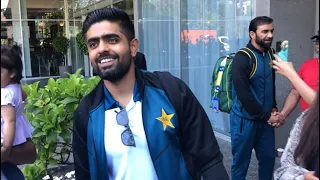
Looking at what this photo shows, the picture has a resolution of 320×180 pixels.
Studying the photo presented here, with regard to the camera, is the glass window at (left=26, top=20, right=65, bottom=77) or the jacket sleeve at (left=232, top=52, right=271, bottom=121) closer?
the jacket sleeve at (left=232, top=52, right=271, bottom=121)

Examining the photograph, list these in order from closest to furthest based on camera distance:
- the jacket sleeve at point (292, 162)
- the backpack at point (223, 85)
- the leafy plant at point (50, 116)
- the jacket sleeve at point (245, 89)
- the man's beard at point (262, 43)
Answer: the jacket sleeve at point (292, 162) → the leafy plant at point (50, 116) → the jacket sleeve at point (245, 89) → the man's beard at point (262, 43) → the backpack at point (223, 85)

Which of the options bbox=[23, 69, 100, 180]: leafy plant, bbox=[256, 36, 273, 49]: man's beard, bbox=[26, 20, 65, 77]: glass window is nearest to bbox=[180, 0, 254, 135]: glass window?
bbox=[256, 36, 273, 49]: man's beard

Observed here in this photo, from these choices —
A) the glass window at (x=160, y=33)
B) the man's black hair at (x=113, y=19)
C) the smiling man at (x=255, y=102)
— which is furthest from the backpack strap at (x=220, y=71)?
the glass window at (x=160, y=33)

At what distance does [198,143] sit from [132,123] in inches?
13.3

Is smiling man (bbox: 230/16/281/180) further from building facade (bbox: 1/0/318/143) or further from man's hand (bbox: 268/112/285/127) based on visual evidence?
building facade (bbox: 1/0/318/143)

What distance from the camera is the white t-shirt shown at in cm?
178

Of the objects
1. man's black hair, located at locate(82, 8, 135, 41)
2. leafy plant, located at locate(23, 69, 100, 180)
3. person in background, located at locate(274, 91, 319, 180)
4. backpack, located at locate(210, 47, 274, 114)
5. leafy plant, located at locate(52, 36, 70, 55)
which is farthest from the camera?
leafy plant, located at locate(52, 36, 70, 55)

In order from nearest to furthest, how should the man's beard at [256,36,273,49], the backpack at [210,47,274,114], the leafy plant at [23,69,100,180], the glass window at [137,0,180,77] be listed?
1. the leafy plant at [23,69,100,180]
2. the man's beard at [256,36,273,49]
3. the backpack at [210,47,274,114]
4. the glass window at [137,0,180,77]

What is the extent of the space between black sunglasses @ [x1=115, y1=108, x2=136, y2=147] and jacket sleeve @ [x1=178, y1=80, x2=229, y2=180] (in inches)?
10.0

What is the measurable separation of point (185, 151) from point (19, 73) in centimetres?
90

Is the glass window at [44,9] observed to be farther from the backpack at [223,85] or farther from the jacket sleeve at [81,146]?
the jacket sleeve at [81,146]

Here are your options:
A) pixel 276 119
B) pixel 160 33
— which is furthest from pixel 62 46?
pixel 276 119

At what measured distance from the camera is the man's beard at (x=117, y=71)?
179 centimetres

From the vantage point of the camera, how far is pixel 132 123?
1.81m
